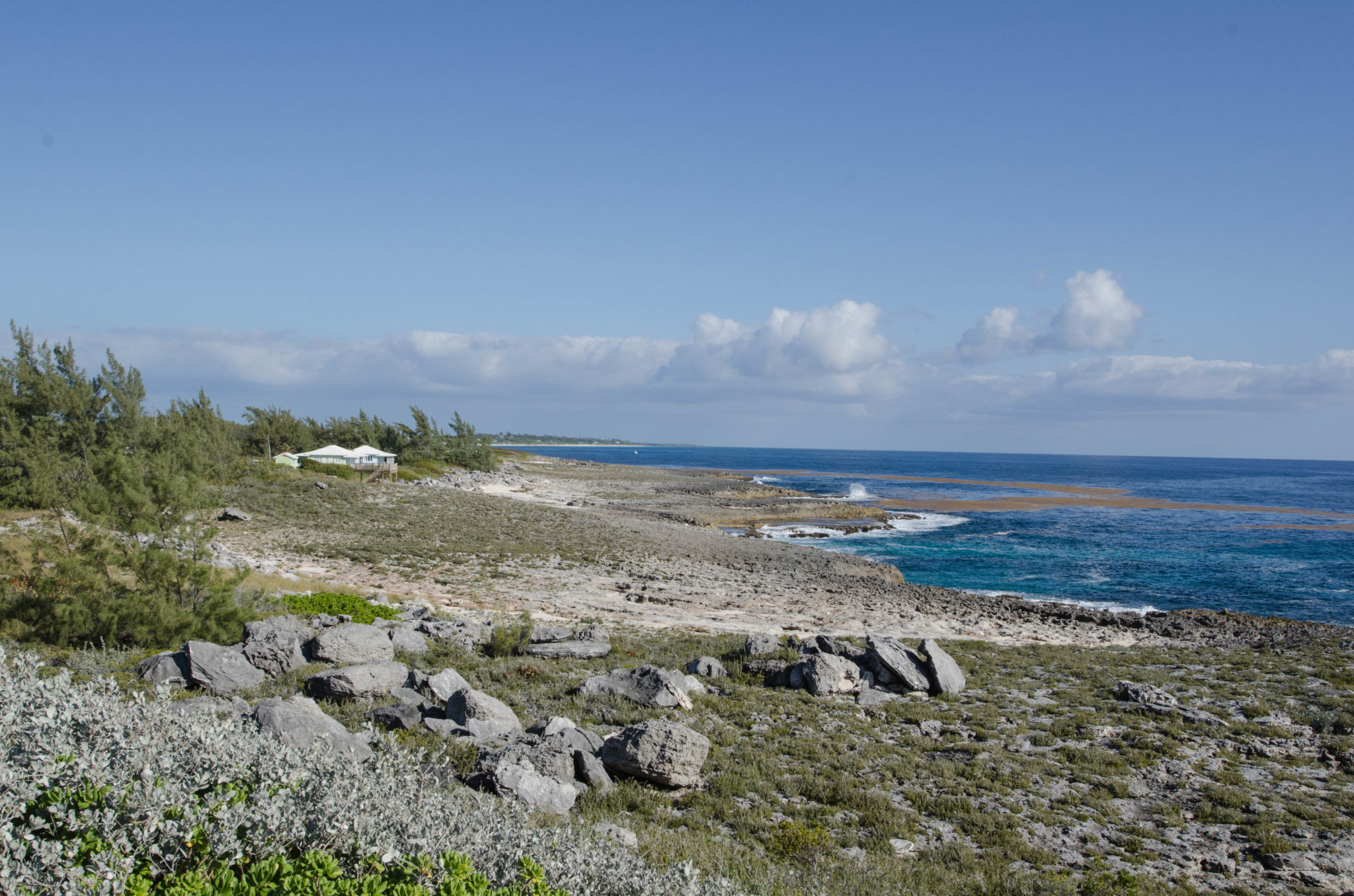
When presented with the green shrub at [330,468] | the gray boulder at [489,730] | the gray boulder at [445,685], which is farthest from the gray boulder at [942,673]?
the green shrub at [330,468]

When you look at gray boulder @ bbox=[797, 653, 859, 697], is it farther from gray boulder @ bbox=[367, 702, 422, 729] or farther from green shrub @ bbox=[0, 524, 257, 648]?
green shrub @ bbox=[0, 524, 257, 648]

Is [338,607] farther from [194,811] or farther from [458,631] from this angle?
[194,811]

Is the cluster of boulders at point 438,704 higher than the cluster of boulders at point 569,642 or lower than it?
higher

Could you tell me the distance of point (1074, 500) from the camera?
7638cm

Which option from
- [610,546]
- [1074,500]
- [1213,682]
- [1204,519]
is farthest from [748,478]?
[1213,682]

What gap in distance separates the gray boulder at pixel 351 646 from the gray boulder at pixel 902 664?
9.89 m

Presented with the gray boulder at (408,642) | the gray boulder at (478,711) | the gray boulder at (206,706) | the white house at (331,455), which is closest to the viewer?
the gray boulder at (206,706)

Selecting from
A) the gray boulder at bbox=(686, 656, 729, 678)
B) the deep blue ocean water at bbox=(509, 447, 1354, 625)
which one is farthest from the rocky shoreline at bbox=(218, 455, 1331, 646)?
the gray boulder at bbox=(686, 656, 729, 678)

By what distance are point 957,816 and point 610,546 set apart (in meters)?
25.6

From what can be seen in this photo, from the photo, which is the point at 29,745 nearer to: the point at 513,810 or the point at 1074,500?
the point at 513,810

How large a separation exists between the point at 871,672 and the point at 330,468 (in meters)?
46.5

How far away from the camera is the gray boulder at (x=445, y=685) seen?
1058 centimetres

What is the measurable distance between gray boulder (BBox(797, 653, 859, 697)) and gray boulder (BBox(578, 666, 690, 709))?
274 cm

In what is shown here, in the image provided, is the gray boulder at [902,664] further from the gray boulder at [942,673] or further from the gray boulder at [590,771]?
the gray boulder at [590,771]
